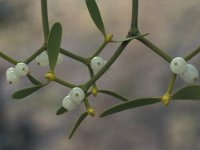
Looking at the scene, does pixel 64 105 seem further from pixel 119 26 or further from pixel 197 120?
pixel 119 26

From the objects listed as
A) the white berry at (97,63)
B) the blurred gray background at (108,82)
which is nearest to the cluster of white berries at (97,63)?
the white berry at (97,63)

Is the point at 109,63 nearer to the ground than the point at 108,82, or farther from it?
nearer to the ground

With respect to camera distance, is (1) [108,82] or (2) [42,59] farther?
(1) [108,82]

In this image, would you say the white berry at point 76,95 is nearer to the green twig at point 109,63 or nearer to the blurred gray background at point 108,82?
the green twig at point 109,63

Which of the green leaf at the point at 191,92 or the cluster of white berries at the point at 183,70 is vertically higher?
the cluster of white berries at the point at 183,70

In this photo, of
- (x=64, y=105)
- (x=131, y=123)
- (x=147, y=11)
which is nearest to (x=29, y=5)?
(x=147, y=11)

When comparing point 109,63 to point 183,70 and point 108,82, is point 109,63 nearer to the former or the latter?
point 183,70

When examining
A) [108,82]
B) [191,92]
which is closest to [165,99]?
[191,92]
